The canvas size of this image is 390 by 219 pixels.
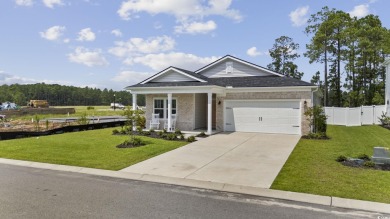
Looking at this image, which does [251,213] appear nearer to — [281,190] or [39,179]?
[281,190]

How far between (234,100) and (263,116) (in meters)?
2.13

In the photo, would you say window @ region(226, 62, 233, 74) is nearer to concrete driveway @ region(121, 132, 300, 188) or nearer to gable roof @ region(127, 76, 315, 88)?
gable roof @ region(127, 76, 315, 88)

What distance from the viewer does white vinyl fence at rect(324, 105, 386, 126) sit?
22.9 m

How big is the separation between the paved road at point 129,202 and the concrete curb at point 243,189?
254 millimetres

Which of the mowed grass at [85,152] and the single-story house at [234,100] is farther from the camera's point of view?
the single-story house at [234,100]

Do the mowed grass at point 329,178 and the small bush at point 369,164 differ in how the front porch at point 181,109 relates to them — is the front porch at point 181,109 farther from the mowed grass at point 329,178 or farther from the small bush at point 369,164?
the small bush at point 369,164

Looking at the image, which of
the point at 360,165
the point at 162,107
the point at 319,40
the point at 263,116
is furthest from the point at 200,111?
the point at 319,40

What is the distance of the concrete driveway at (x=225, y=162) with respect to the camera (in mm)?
7595

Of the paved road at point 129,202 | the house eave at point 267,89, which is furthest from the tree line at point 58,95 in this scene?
the paved road at point 129,202

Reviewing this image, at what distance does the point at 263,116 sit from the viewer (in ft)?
56.7

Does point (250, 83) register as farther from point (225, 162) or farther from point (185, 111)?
point (225, 162)

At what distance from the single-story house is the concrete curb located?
8.96m

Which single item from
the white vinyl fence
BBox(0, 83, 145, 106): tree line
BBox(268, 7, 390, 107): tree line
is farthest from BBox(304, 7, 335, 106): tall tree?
BBox(0, 83, 145, 106): tree line

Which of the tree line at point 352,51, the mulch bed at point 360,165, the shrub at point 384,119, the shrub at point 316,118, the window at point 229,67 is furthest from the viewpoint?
the tree line at point 352,51
